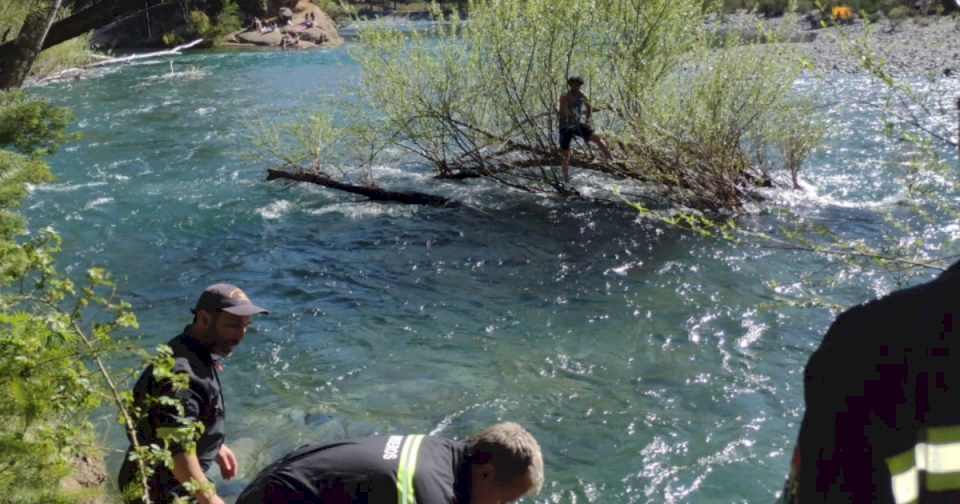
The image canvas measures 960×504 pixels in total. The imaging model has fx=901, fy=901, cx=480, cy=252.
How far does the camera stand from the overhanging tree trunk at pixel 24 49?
509 cm

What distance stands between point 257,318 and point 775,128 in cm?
809

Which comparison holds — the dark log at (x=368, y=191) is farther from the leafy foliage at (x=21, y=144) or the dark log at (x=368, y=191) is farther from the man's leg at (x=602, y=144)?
the leafy foliage at (x=21, y=144)

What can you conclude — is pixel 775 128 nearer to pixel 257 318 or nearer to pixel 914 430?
pixel 257 318

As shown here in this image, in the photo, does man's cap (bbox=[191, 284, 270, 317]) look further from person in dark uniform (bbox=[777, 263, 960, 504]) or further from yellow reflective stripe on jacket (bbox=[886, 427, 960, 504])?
yellow reflective stripe on jacket (bbox=[886, 427, 960, 504])

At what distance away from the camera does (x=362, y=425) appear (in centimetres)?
736

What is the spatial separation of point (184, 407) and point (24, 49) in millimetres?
2567

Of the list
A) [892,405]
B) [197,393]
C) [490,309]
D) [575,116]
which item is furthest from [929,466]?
[575,116]

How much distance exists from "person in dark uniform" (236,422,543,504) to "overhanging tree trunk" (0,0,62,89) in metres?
3.17

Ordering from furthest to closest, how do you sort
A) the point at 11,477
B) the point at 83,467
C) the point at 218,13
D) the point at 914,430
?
the point at 218,13 → the point at 83,467 → the point at 11,477 → the point at 914,430

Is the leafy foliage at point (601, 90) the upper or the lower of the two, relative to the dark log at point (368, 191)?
upper

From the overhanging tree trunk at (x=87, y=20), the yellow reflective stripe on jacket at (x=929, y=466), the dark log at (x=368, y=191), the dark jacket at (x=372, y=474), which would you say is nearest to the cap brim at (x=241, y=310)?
the dark jacket at (x=372, y=474)

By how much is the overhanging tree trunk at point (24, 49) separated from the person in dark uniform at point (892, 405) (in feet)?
16.2

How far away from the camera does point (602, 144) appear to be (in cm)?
1328

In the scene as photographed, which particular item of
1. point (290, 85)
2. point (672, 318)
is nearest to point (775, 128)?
point (672, 318)
